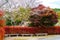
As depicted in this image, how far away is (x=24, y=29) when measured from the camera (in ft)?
43.7

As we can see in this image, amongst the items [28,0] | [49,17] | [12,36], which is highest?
[28,0]

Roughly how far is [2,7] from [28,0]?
1.58m

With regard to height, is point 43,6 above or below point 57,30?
above

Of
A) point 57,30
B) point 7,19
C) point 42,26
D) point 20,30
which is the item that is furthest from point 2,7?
point 57,30

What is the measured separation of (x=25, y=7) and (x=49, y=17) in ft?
5.07

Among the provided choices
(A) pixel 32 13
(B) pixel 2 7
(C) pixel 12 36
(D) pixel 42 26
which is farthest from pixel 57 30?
(B) pixel 2 7

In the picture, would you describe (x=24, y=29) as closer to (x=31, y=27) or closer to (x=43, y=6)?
(x=31, y=27)

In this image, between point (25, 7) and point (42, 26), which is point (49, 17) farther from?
point (25, 7)

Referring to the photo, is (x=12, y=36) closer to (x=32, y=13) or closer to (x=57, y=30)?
(x=32, y=13)

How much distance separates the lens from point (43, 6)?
13.0 m

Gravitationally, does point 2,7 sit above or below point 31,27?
above

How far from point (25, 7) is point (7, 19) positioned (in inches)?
51.8

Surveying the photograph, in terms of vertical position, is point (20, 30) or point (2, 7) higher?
point (2, 7)

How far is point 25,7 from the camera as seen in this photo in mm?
13070
